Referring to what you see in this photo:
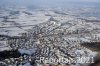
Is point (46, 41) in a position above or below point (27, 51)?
below

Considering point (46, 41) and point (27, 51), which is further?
point (46, 41)

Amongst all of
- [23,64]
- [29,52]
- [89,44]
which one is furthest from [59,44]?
[23,64]

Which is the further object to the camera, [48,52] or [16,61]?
[48,52]

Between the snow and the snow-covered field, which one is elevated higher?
the snow

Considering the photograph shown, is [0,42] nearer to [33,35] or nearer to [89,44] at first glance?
[33,35]

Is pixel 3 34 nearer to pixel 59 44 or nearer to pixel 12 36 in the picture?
pixel 12 36

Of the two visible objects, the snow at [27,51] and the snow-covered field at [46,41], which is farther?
the snow-covered field at [46,41]

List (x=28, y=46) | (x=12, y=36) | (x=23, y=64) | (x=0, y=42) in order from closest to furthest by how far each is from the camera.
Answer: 1. (x=23, y=64)
2. (x=28, y=46)
3. (x=0, y=42)
4. (x=12, y=36)

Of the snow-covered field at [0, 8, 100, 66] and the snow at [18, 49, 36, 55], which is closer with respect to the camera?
the snow at [18, 49, 36, 55]

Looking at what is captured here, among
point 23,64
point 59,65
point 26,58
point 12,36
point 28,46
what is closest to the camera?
point 59,65

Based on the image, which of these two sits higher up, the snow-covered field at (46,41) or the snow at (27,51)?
the snow at (27,51)
